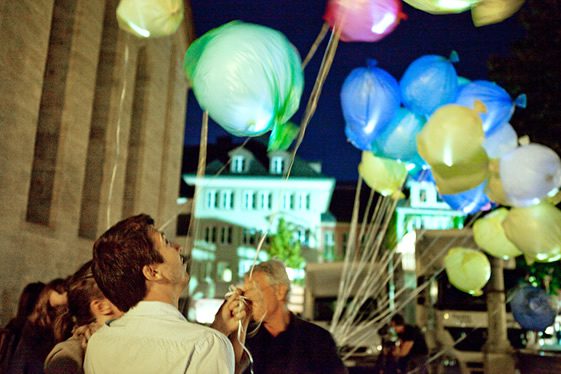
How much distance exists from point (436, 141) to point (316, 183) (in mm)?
40615

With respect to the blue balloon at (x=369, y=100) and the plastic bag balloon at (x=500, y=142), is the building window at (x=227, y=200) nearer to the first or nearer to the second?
the blue balloon at (x=369, y=100)

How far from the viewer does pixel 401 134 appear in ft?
21.3

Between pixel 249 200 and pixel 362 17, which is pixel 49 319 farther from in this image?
pixel 249 200

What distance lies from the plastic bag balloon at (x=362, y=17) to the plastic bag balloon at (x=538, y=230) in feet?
9.83

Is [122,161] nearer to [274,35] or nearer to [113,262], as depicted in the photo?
[274,35]

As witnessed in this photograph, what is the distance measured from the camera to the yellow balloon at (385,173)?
7492 millimetres

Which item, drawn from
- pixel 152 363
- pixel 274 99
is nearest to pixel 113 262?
pixel 152 363

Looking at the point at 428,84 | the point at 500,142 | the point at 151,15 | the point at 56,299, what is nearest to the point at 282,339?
the point at 56,299

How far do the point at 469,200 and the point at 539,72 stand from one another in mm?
7008

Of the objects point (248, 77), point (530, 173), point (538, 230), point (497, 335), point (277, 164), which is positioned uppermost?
point (277, 164)

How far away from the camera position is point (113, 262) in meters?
2.02

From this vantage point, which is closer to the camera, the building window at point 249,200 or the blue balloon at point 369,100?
the blue balloon at point 369,100

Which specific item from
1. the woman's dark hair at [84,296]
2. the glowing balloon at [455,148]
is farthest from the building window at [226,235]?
the woman's dark hair at [84,296]

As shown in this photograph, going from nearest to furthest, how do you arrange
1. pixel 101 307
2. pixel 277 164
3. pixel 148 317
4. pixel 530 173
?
pixel 148 317
pixel 101 307
pixel 530 173
pixel 277 164
